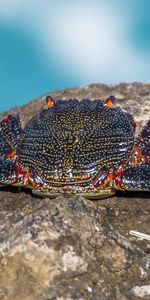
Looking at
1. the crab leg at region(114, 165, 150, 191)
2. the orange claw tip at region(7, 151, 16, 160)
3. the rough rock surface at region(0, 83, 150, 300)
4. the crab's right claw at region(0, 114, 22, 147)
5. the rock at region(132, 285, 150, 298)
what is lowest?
the rock at region(132, 285, 150, 298)

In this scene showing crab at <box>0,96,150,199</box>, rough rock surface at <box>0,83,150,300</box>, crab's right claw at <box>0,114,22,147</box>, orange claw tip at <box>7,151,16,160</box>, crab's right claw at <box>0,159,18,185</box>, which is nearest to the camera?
rough rock surface at <box>0,83,150,300</box>

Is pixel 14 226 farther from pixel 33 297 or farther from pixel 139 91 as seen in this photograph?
pixel 139 91

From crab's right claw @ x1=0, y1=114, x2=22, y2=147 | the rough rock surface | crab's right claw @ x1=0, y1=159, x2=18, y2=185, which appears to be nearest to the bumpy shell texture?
crab's right claw @ x1=0, y1=159, x2=18, y2=185

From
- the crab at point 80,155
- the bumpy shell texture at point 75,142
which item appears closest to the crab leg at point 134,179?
the crab at point 80,155

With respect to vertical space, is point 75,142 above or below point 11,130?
below

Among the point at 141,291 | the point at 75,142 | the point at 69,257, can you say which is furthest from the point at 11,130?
the point at 141,291

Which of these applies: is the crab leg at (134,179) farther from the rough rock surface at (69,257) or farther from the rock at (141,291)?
the rock at (141,291)

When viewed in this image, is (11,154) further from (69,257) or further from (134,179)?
(69,257)

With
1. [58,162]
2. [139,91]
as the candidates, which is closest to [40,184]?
[58,162]

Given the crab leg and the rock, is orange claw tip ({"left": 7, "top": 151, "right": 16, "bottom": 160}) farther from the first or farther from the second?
the rock
